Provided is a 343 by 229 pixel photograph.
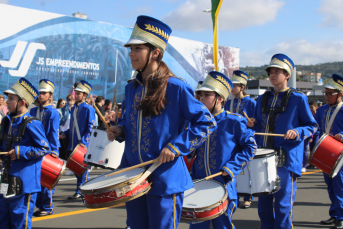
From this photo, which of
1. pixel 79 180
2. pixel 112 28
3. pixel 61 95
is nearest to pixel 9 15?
pixel 61 95

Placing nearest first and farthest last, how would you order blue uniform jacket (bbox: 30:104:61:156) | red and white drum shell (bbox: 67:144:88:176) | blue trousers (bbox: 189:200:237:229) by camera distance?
blue trousers (bbox: 189:200:237:229) < blue uniform jacket (bbox: 30:104:61:156) < red and white drum shell (bbox: 67:144:88:176)

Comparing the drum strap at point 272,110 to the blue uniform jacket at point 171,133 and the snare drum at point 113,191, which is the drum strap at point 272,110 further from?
the snare drum at point 113,191

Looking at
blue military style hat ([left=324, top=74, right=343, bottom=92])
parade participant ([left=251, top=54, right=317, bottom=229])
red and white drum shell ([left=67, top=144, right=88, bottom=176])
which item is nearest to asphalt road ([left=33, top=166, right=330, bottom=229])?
red and white drum shell ([left=67, top=144, right=88, bottom=176])

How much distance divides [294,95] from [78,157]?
4.22 m

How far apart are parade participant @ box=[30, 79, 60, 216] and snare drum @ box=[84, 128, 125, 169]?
74cm

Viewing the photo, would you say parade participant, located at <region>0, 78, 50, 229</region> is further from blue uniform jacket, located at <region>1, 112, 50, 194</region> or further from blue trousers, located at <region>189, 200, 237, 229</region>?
blue trousers, located at <region>189, 200, 237, 229</region>

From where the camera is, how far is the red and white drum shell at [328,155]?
5332 millimetres

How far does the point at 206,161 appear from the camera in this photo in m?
3.92

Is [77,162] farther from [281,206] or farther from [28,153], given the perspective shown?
[281,206]

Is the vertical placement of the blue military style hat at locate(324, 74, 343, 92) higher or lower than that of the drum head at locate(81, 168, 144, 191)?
higher

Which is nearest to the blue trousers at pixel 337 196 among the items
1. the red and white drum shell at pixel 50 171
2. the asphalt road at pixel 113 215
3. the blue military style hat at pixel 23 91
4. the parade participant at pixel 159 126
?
the asphalt road at pixel 113 215

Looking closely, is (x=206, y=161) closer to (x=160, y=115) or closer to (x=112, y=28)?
(x=160, y=115)

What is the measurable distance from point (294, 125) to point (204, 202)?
2047 millimetres

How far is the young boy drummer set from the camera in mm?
3781
